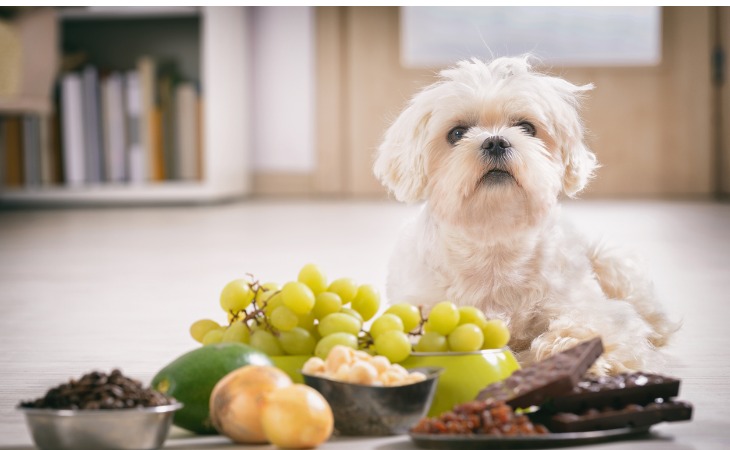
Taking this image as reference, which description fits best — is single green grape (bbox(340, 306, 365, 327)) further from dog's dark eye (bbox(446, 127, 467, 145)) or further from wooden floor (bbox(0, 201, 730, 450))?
dog's dark eye (bbox(446, 127, 467, 145))

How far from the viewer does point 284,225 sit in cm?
498

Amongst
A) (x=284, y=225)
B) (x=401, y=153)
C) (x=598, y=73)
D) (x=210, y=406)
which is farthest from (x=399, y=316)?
(x=598, y=73)

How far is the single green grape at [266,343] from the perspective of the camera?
1.49 m

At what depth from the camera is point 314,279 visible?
1552mm

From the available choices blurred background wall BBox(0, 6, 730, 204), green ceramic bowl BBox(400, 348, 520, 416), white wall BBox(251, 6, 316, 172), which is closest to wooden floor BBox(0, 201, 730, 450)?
green ceramic bowl BBox(400, 348, 520, 416)

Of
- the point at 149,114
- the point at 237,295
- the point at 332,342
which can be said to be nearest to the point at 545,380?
the point at 332,342

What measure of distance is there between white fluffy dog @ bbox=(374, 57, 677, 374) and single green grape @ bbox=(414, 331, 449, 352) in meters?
0.34

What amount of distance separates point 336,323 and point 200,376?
0.23m

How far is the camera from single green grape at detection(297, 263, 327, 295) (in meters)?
1.55

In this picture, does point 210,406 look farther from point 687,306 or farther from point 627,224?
point 627,224

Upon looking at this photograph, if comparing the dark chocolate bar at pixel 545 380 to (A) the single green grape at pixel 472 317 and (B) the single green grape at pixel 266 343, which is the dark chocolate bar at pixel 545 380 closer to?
(A) the single green grape at pixel 472 317

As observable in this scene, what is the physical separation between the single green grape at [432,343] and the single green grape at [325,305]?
14 cm

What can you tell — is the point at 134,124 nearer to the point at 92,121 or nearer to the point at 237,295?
the point at 92,121

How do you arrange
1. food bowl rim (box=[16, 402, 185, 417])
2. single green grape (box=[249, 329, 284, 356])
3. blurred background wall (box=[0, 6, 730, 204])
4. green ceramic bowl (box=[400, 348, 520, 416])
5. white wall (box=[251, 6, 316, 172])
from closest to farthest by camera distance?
1. food bowl rim (box=[16, 402, 185, 417])
2. green ceramic bowl (box=[400, 348, 520, 416])
3. single green grape (box=[249, 329, 284, 356])
4. blurred background wall (box=[0, 6, 730, 204])
5. white wall (box=[251, 6, 316, 172])
